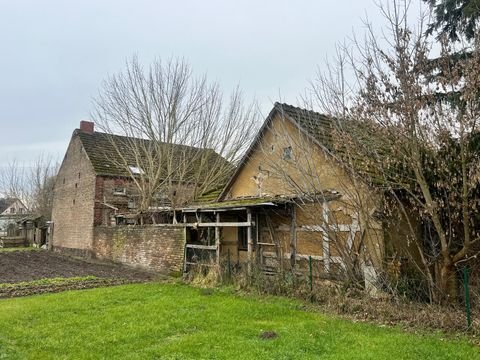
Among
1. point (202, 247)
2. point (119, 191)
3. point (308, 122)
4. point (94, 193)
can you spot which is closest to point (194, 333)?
point (202, 247)

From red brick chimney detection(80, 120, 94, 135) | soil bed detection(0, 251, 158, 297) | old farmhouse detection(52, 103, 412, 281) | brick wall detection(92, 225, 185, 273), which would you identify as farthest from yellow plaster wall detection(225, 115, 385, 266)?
red brick chimney detection(80, 120, 94, 135)

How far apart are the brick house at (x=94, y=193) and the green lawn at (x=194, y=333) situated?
11.2 metres

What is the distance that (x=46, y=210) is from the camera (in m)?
42.9

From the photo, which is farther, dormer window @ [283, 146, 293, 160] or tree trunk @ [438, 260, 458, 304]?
dormer window @ [283, 146, 293, 160]

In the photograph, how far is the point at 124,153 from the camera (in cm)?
2477

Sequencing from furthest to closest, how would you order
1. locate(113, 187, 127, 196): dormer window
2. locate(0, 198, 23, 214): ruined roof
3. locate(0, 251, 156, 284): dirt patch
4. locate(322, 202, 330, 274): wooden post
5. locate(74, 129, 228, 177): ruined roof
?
1. locate(0, 198, 23, 214): ruined roof
2. locate(113, 187, 127, 196): dormer window
3. locate(74, 129, 228, 177): ruined roof
4. locate(0, 251, 156, 284): dirt patch
5. locate(322, 202, 330, 274): wooden post

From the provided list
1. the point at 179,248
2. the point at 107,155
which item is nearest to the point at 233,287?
the point at 179,248

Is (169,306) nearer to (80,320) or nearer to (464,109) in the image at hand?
(80,320)

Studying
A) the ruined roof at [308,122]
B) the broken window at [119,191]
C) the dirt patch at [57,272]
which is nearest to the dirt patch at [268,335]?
the ruined roof at [308,122]

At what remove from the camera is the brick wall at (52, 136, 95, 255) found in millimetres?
24531

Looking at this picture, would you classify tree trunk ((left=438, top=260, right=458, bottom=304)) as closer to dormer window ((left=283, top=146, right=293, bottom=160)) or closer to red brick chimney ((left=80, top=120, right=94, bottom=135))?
dormer window ((left=283, top=146, right=293, bottom=160))

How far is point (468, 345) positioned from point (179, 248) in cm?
1085

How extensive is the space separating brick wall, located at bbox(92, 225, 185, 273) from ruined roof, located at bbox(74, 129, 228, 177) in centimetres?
370

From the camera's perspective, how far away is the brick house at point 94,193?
22422 millimetres
